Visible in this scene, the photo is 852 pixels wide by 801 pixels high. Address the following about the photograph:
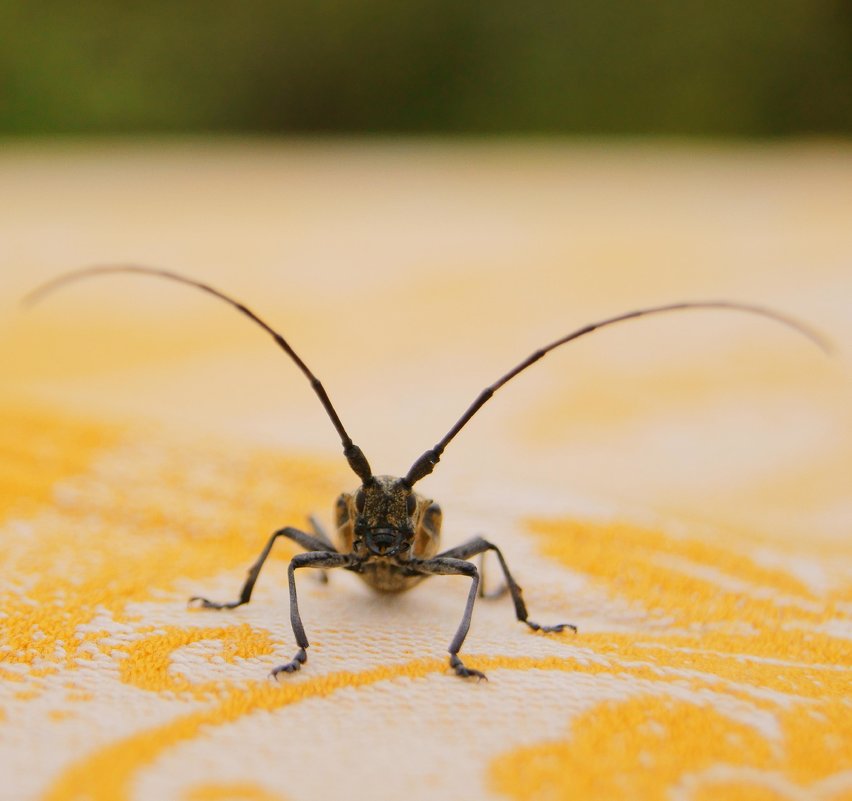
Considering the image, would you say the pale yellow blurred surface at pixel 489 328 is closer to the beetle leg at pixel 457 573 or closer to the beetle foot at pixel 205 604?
the beetle leg at pixel 457 573

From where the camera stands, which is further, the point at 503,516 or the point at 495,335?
the point at 495,335

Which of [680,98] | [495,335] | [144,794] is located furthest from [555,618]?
[680,98]

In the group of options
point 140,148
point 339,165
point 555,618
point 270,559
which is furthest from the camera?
point 140,148

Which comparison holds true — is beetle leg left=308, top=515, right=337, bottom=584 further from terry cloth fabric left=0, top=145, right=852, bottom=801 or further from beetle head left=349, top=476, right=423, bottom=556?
beetle head left=349, top=476, right=423, bottom=556

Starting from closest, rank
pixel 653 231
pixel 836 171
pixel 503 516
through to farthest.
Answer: pixel 503 516 < pixel 653 231 < pixel 836 171

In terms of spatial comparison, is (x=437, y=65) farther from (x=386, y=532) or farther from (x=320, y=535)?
(x=386, y=532)

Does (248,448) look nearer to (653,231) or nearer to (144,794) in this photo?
(144,794)
